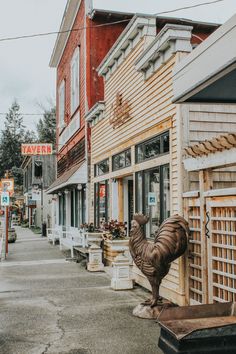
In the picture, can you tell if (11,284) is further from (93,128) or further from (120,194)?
(93,128)

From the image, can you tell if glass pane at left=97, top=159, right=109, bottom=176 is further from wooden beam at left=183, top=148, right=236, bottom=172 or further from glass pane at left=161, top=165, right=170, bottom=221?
wooden beam at left=183, top=148, right=236, bottom=172

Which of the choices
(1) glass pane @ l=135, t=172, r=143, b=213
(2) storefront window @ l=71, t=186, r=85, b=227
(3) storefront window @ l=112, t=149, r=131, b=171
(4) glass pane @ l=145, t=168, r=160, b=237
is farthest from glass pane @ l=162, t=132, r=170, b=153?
(2) storefront window @ l=71, t=186, r=85, b=227

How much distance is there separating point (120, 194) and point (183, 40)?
562cm

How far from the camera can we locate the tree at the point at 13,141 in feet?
250

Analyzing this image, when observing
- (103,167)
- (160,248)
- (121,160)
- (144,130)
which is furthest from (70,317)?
(103,167)

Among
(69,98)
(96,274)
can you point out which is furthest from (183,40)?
(69,98)

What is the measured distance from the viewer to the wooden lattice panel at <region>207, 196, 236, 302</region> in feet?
19.0

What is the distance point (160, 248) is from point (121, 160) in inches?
203

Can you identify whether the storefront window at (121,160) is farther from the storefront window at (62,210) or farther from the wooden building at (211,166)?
the storefront window at (62,210)

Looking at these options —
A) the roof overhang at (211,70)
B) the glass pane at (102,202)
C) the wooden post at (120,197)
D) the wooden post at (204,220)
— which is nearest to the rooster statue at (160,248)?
the wooden post at (204,220)

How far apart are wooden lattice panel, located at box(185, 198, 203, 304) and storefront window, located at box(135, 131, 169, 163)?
5.02ft

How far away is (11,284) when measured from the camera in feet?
34.3

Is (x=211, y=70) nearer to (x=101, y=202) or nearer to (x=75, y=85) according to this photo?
(x=101, y=202)

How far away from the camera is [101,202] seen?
13992 millimetres
